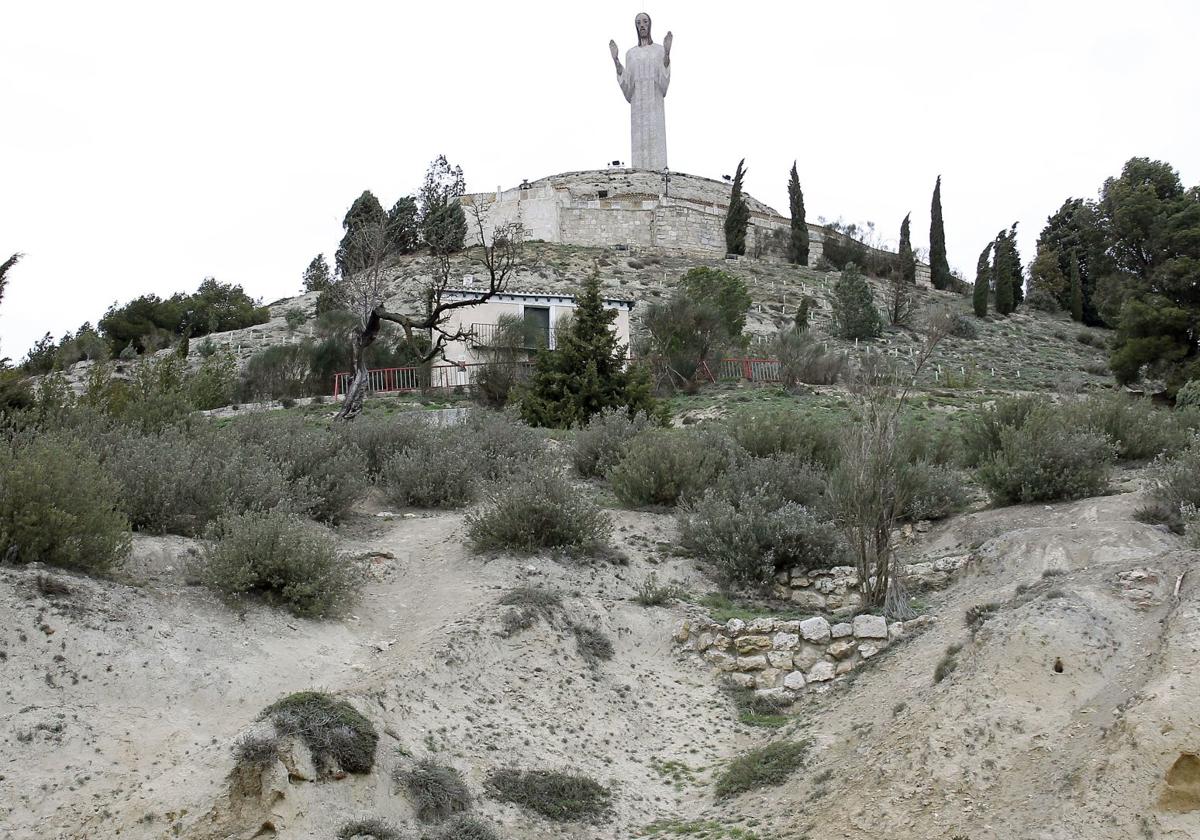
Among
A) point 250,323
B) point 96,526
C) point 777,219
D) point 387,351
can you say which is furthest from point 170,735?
point 777,219

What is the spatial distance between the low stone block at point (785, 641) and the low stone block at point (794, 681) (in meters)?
0.31

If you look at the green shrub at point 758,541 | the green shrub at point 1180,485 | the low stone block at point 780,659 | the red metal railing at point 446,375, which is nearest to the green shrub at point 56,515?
the low stone block at point 780,659

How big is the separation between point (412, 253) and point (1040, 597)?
4379cm

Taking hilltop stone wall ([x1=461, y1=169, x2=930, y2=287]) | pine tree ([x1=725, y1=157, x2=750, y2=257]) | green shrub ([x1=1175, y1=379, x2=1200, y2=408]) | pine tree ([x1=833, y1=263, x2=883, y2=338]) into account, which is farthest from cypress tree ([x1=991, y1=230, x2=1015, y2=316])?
green shrub ([x1=1175, y1=379, x2=1200, y2=408])

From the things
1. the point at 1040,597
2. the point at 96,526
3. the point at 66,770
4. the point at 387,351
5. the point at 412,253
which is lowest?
the point at 66,770

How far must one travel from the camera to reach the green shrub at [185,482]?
954cm

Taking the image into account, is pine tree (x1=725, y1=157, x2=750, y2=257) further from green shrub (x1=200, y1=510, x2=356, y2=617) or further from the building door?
green shrub (x1=200, y1=510, x2=356, y2=617)

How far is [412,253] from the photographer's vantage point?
48562 mm

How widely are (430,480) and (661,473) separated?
2762mm

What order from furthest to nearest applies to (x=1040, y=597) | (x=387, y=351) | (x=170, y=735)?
(x=387, y=351) → (x=1040, y=597) → (x=170, y=735)

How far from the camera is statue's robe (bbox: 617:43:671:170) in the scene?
187 ft

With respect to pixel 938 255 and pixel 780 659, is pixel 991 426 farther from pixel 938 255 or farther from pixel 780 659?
pixel 938 255

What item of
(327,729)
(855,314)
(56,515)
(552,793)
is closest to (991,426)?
(552,793)

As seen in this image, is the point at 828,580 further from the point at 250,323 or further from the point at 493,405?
the point at 250,323
